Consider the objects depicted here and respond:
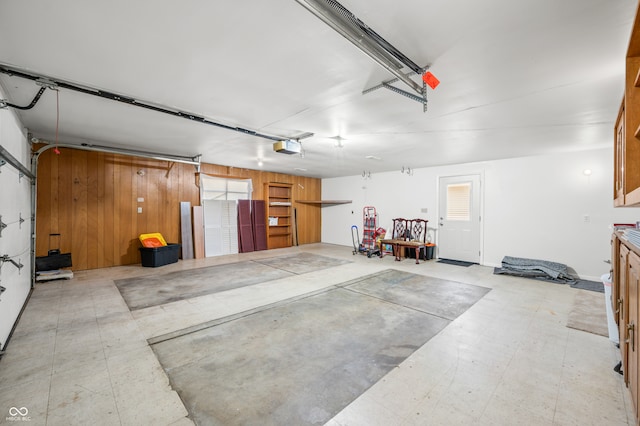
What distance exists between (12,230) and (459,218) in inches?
310

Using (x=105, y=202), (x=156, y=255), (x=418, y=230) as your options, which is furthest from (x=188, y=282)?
(x=418, y=230)

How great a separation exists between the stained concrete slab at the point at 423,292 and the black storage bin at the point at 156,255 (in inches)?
168

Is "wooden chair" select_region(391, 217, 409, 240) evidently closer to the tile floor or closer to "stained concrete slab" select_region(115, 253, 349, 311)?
"stained concrete slab" select_region(115, 253, 349, 311)

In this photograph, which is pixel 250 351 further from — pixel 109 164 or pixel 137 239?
pixel 109 164

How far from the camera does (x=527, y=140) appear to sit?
4312mm

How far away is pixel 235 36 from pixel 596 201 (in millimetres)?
6518

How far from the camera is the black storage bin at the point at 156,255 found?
18.7 ft

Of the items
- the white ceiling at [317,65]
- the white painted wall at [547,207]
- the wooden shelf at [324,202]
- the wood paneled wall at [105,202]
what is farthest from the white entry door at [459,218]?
the wood paneled wall at [105,202]

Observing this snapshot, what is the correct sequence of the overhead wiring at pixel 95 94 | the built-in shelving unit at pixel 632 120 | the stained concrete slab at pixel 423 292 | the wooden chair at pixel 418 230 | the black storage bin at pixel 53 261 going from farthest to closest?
the wooden chair at pixel 418 230, the black storage bin at pixel 53 261, the stained concrete slab at pixel 423 292, the overhead wiring at pixel 95 94, the built-in shelving unit at pixel 632 120

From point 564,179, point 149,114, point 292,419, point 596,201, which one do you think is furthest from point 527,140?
point 149,114

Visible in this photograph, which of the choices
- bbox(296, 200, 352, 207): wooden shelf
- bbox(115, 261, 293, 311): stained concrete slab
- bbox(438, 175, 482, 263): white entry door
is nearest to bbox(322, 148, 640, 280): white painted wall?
bbox(438, 175, 482, 263): white entry door

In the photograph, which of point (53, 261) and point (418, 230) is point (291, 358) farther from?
point (418, 230)

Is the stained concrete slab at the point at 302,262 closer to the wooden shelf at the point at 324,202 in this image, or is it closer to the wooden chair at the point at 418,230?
the wooden chair at the point at 418,230

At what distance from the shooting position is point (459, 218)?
6602mm
